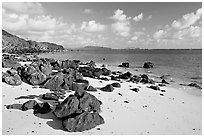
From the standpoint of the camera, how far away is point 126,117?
1612 cm

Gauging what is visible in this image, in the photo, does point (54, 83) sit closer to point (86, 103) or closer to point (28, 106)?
point (28, 106)

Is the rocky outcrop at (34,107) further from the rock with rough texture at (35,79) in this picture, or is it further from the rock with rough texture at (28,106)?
the rock with rough texture at (35,79)

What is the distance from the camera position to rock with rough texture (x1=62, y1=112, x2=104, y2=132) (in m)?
13.2

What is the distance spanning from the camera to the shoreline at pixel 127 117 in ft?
44.7

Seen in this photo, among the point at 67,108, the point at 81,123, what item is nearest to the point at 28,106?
the point at 67,108

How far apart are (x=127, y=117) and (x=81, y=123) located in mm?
4579

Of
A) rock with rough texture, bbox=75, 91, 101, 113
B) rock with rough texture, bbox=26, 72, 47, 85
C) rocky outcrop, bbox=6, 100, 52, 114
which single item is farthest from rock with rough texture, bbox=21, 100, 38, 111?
rock with rough texture, bbox=26, 72, 47, 85

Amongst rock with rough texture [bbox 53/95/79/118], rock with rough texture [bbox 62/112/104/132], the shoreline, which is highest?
rock with rough texture [bbox 53/95/79/118]

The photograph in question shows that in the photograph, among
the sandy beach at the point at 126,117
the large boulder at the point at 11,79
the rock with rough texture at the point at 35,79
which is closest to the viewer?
the sandy beach at the point at 126,117

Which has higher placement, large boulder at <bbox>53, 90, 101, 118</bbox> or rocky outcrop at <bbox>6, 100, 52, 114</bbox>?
large boulder at <bbox>53, 90, 101, 118</bbox>

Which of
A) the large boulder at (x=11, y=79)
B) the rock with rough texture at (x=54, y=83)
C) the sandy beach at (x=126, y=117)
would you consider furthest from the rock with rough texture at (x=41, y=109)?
the large boulder at (x=11, y=79)

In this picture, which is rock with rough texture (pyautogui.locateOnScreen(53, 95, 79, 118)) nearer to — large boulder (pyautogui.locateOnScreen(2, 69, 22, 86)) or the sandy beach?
the sandy beach

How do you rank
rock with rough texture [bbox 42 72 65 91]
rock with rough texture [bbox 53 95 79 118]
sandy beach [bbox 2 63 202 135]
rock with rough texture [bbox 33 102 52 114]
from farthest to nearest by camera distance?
rock with rough texture [bbox 42 72 65 91] → rock with rough texture [bbox 33 102 52 114] → rock with rough texture [bbox 53 95 79 118] → sandy beach [bbox 2 63 202 135]

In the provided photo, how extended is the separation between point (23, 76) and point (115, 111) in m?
15.4
